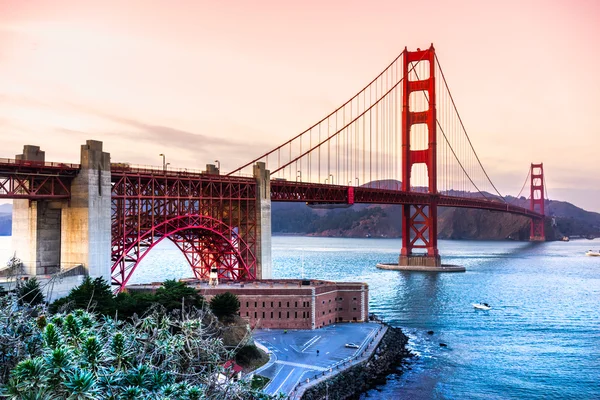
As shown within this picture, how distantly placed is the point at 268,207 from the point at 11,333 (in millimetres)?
43705

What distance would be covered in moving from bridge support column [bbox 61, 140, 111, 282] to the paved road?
1129 cm

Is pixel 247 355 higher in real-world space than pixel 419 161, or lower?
lower

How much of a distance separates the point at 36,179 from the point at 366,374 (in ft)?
74.4

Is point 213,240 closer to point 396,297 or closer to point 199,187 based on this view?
point 199,187

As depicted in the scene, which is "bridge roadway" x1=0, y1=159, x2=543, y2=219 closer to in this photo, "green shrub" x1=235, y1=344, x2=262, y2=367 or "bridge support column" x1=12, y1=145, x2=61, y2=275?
"bridge support column" x1=12, y1=145, x2=61, y2=275

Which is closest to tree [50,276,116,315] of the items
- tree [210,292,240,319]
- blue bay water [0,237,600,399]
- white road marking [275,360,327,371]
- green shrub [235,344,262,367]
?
tree [210,292,240,319]

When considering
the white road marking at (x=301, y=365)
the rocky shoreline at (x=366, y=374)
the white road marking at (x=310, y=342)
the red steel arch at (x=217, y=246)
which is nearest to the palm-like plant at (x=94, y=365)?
the rocky shoreline at (x=366, y=374)

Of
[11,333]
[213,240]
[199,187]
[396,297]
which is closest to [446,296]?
[396,297]

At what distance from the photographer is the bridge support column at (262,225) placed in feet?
184

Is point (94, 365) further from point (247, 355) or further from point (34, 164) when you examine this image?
point (34, 164)

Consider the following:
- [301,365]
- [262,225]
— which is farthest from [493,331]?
[301,365]

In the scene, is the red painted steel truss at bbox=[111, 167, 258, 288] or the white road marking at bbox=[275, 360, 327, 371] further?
the red painted steel truss at bbox=[111, 167, 258, 288]

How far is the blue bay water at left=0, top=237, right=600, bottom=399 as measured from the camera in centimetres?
3550

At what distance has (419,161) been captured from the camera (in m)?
104
